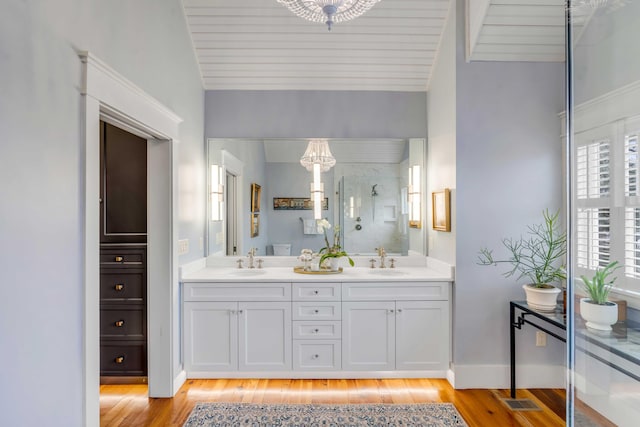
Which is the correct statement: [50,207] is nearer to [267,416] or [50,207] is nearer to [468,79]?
[267,416]

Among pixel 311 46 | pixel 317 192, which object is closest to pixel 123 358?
pixel 317 192

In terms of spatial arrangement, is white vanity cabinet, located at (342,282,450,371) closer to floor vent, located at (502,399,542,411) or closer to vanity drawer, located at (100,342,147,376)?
floor vent, located at (502,399,542,411)

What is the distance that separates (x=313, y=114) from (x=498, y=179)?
1.73 meters

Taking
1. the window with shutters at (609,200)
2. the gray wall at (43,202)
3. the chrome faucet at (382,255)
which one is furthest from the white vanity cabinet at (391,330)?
the gray wall at (43,202)

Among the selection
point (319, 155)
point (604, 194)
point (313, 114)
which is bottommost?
point (604, 194)

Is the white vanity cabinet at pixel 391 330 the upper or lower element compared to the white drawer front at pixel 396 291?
lower

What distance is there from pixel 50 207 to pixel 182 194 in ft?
4.77

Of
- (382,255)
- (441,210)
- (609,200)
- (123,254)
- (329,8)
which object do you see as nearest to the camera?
(609,200)

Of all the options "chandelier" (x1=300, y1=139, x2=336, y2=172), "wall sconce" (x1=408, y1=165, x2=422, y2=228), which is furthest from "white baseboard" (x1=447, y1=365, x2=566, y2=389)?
"chandelier" (x1=300, y1=139, x2=336, y2=172)

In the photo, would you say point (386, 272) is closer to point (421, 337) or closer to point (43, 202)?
point (421, 337)

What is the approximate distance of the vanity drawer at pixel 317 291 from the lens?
2.94 meters

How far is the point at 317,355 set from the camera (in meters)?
2.94

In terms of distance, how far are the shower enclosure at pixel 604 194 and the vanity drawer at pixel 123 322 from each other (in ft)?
9.09

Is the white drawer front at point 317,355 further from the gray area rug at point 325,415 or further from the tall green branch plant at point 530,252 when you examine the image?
the tall green branch plant at point 530,252
